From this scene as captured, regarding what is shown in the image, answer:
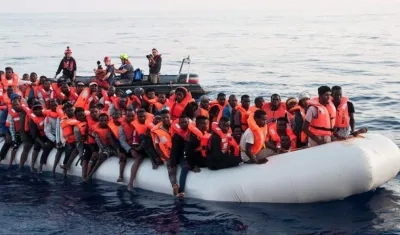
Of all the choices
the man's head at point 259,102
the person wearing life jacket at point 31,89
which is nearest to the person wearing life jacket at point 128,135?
the man's head at point 259,102

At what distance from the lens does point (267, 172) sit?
34.6 ft

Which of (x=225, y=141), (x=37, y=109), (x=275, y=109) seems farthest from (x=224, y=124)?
(x=37, y=109)

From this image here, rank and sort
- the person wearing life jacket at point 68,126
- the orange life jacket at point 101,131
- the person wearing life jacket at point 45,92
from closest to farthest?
1. the orange life jacket at point 101,131
2. the person wearing life jacket at point 68,126
3. the person wearing life jacket at point 45,92

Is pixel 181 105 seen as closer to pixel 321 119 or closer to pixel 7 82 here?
pixel 321 119

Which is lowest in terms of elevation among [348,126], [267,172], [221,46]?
[267,172]

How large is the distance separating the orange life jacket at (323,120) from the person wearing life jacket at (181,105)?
3.10 metres

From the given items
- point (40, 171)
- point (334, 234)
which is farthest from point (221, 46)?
point (334, 234)

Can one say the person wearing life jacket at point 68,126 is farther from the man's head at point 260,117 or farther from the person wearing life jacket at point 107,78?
the person wearing life jacket at point 107,78

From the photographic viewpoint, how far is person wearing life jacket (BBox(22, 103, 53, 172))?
1310 cm

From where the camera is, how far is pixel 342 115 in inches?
A: 433

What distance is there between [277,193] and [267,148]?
0.84m

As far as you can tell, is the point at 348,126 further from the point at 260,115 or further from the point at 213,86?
the point at 213,86

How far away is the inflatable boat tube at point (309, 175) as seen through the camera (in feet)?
34.0

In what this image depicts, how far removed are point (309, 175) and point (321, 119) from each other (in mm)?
1027
